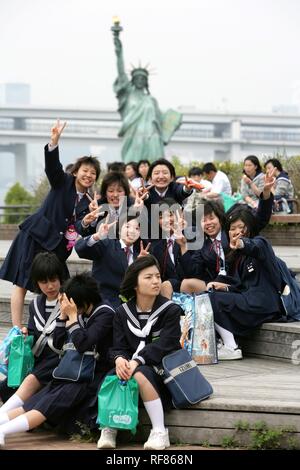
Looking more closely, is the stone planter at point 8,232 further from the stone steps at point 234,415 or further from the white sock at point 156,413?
the white sock at point 156,413

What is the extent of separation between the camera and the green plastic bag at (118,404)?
5.75 metres

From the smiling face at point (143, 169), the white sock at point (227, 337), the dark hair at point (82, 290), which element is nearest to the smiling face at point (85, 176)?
the white sock at point (227, 337)

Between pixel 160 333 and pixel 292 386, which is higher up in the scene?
pixel 160 333

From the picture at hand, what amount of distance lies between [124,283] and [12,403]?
1070mm

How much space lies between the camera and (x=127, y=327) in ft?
20.1

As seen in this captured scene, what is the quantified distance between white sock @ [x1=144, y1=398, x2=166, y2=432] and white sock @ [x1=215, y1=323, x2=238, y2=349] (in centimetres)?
173

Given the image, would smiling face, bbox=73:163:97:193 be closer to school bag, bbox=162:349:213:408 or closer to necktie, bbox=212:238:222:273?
necktie, bbox=212:238:222:273

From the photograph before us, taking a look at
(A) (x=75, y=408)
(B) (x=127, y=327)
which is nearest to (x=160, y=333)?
(B) (x=127, y=327)

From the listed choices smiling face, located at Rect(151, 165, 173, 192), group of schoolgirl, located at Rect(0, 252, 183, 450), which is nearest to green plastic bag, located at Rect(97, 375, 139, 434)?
group of schoolgirl, located at Rect(0, 252, 183, 450)

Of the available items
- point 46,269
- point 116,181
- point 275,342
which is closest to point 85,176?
point 116,181

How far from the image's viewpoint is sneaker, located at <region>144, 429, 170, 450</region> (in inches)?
225

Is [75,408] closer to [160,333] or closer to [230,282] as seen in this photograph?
[160,333]

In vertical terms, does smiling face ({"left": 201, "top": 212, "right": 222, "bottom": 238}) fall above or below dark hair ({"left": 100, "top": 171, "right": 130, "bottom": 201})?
below
